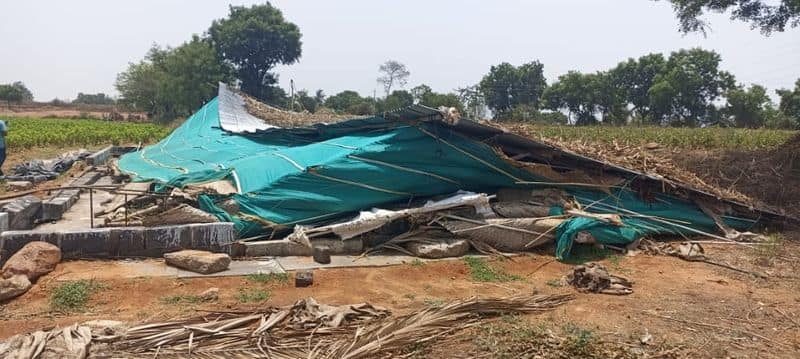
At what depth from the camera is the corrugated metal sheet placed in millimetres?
15058

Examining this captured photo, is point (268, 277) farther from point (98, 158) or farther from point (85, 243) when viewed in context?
point (98, 158)

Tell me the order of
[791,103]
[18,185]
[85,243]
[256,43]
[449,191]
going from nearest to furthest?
[85,243], [449,191], [18,185], [791,103], [256,43]

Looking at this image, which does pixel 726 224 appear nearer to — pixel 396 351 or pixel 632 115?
pixel 396 351

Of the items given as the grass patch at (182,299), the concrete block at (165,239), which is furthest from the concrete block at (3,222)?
the grass patch at (182,299)

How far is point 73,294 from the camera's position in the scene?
498cm

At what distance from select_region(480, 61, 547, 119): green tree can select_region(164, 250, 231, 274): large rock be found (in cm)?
4247

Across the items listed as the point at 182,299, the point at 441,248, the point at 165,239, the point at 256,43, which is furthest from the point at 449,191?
the point at 256,43

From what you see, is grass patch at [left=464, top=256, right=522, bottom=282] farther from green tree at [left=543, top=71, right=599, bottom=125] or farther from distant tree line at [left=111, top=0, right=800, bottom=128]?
green tree at [left=543, top=71, right=599, bottom=125]

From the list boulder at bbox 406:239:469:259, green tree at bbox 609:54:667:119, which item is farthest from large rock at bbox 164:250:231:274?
green tree at bbox 609:54:667:119

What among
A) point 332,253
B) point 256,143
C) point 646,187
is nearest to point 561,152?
point 646,187

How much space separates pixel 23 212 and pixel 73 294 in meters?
2.63

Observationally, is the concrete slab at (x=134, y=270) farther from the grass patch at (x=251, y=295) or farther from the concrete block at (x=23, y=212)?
the concrete block at (x=23, y=212)

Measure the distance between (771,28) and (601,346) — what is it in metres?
12.1

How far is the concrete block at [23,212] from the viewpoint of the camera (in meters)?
6.59
